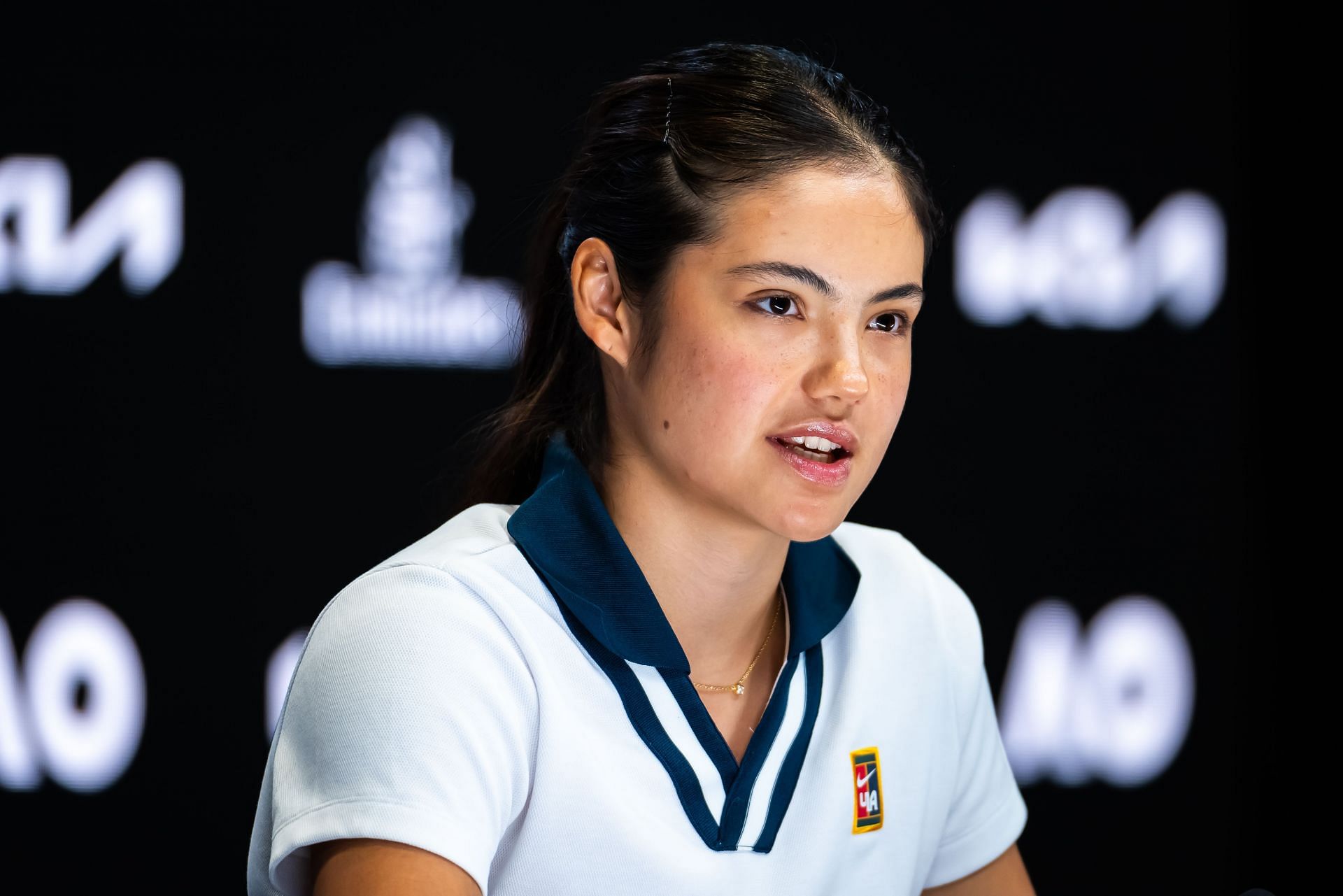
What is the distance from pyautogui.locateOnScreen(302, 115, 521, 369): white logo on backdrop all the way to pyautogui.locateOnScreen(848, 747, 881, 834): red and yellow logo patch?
924 mm

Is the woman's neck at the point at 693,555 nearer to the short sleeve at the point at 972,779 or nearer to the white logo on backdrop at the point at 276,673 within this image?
the short sleeve at the point at 972,779

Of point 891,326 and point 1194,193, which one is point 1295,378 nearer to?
point 1194,193

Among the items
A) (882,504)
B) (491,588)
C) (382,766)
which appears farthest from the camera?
(882,504)

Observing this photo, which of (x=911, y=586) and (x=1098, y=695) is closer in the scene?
(x=911, y=586)

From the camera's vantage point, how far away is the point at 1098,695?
2203 millimetres

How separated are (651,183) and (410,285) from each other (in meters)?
0.85

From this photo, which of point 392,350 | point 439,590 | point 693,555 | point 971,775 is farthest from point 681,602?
point 392,350

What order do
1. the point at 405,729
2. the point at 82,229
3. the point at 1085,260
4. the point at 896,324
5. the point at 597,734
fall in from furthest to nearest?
the point at 1085,260, the point at 82,229, the point at 896,324, the point at 597,734, the point at 405,729

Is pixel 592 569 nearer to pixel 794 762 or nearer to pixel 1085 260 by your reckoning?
pixel 794 762

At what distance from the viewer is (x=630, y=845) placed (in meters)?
1.11

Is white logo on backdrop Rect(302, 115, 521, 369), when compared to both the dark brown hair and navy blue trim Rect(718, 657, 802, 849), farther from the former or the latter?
navy blue trim Rect(718, 657, 802, 849)

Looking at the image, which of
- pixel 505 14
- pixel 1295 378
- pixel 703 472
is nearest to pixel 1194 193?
pixel 1295 378

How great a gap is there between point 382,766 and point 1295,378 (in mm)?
1678

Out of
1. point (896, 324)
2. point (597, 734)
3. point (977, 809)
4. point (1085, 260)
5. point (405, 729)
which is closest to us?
point (405, 729)
